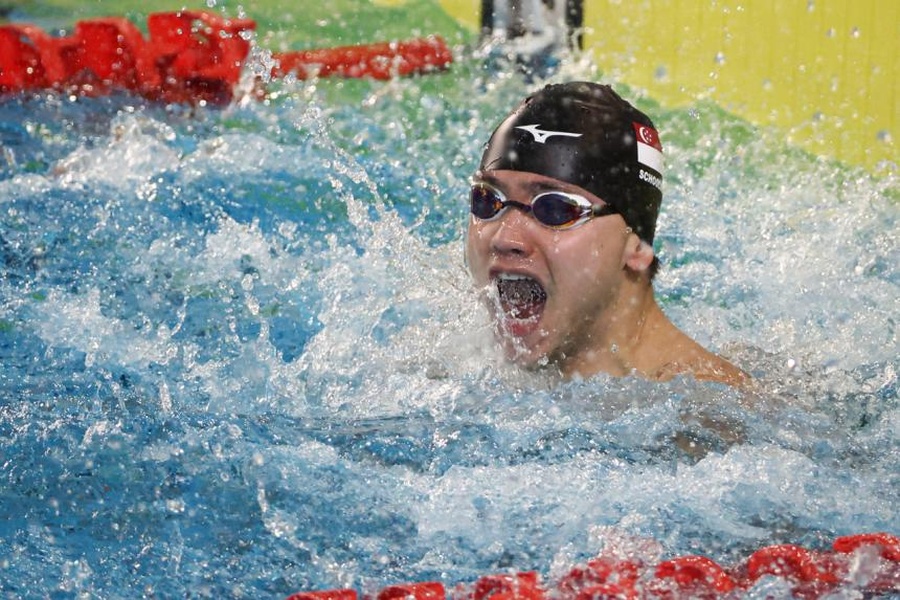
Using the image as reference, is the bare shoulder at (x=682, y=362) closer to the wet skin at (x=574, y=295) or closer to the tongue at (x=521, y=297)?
the wet skin at (x=574, y=295)

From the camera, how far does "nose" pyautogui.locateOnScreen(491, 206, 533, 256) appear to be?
2.49 meters

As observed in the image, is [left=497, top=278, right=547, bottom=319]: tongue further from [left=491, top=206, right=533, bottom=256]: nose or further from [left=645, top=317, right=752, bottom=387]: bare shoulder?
[left=645, top=317, right=752, bottom=387]: bare shoulder

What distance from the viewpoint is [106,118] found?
528 centimetres

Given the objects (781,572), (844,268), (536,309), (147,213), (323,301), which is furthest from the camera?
(147,213)

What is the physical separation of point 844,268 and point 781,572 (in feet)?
7.74

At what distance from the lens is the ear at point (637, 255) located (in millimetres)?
2617

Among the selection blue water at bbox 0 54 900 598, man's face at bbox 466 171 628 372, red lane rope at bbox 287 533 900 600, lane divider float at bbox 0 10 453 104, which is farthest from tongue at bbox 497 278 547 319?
lane divider float at bbox 0 10 453 104

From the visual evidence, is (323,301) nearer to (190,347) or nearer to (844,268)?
(190,347)

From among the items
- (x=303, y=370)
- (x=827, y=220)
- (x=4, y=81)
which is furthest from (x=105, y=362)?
(x=4, y=81)

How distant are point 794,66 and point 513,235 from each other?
3.17 meters

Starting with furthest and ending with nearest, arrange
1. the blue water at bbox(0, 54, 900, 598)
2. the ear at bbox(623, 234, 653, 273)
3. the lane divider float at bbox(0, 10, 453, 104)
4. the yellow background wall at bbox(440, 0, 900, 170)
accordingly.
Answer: the lane divider float at bbox(0, 10, 453, 104)
the yellow background wall at bbox(440, 0, 900, 170)
the ear at bbox(623, 234, 653, 273)
the blue water at bbox(0, 54, 900, 598)

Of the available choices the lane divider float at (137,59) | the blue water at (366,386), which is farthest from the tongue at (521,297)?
Result: the lane divider float at (137,59)

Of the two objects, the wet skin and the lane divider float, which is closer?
the wet skin

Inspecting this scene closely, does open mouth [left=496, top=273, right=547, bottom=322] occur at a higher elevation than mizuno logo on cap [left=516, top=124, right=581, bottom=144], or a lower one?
lower
